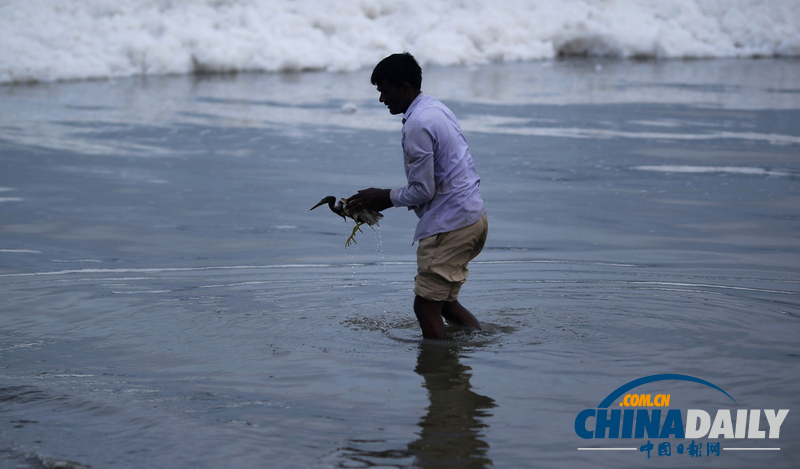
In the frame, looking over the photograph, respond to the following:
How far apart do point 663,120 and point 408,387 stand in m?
11.4

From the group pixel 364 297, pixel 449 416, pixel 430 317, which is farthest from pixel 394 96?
pixel 364 297

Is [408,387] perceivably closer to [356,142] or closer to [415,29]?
[356,142]

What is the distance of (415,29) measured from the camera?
28.5 m

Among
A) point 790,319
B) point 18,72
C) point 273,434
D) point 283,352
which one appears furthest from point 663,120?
point 18,72

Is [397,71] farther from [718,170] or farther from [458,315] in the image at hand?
[718,170]

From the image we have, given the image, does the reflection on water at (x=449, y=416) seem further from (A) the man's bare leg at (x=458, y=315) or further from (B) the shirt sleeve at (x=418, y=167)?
(B) the shirt sleeve at (x=418, y=167)

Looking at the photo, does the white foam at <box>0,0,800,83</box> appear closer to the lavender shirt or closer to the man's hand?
the man's hand

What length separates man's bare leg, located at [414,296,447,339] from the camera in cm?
527

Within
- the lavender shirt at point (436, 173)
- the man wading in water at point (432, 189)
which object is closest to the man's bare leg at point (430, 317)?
the man wading in water at point (432, 189)

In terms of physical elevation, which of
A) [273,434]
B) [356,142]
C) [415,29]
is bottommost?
[273,434]

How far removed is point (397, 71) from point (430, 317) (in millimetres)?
1408

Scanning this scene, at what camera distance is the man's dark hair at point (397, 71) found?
4902mm

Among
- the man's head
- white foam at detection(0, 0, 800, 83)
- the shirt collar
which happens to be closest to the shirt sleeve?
the shirt collar

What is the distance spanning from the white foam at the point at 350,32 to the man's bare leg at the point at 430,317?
1831 centimetres
